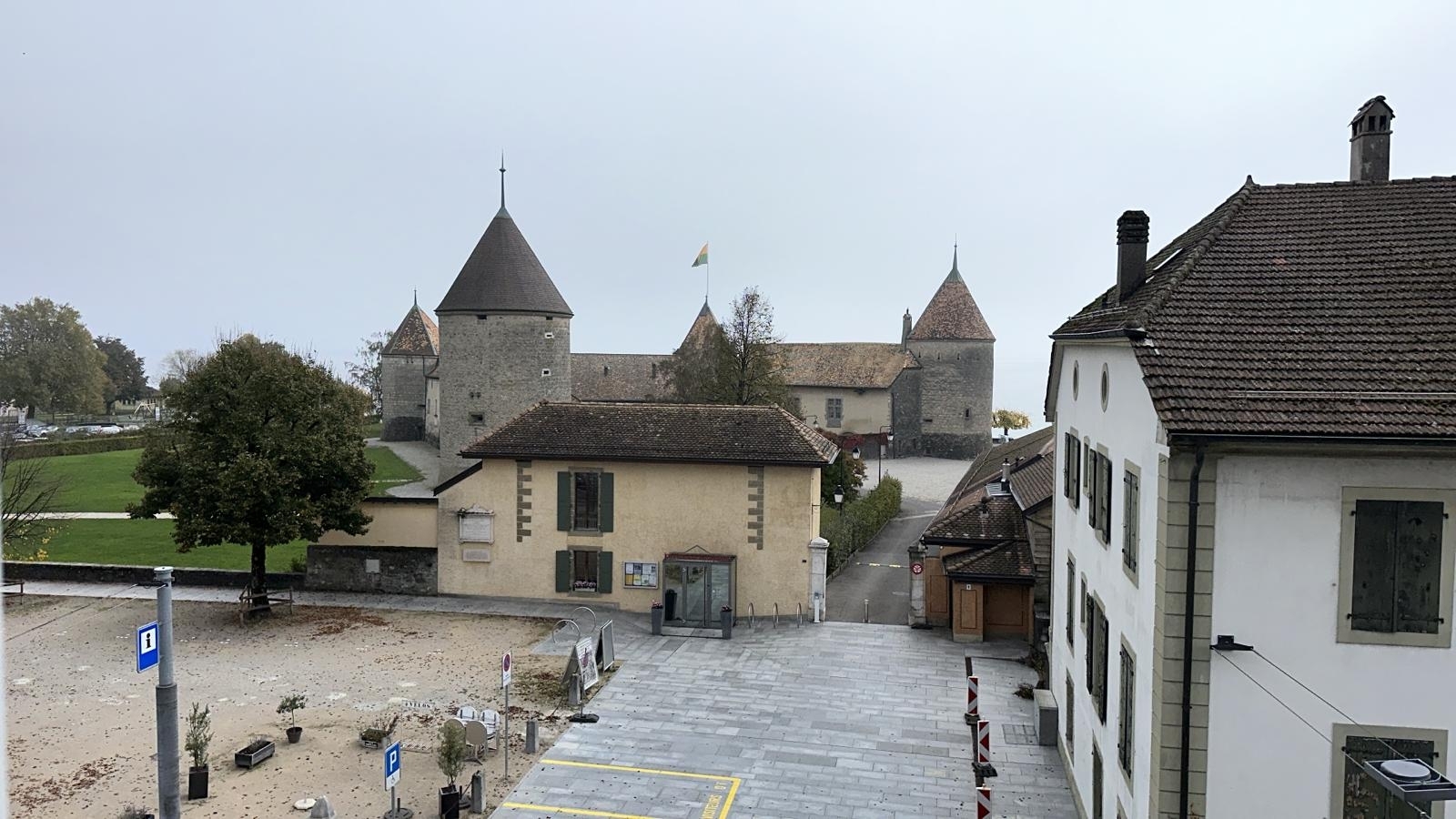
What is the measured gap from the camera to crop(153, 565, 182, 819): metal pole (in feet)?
35.5

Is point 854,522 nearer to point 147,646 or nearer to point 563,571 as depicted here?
point 563,571

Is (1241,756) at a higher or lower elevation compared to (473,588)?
higher

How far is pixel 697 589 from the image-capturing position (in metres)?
25.5

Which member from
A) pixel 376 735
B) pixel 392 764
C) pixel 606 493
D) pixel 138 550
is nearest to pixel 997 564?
pixel 606 493

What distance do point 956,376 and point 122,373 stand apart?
8203 centimetres

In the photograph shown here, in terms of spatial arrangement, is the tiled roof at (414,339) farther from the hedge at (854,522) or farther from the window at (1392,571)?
the window at (1392,571)

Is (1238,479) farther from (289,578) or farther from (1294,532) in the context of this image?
(289,578)

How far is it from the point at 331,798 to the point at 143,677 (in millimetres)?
8199

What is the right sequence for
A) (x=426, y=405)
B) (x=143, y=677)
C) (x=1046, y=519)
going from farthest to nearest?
(x=426, y=405), (x=1046, y=519), (x=143, y=677)

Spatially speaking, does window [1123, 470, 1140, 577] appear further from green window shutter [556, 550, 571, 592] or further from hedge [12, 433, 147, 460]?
hedge [12, 433, 147, 460]

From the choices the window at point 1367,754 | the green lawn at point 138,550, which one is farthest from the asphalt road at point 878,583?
the green lawn at point 138,550

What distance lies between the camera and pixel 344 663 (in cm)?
2164

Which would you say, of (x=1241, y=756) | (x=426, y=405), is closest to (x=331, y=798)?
(x=1241, y=756)

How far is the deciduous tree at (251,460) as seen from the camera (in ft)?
78.7
